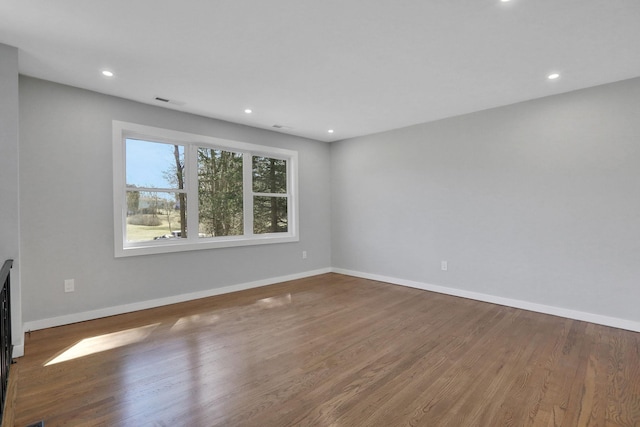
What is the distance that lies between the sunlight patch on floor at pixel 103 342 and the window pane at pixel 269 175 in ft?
8.57

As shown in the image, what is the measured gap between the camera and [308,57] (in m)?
2.65

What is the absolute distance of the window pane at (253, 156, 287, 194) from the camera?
5039 mm

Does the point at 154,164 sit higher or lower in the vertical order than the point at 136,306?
higher

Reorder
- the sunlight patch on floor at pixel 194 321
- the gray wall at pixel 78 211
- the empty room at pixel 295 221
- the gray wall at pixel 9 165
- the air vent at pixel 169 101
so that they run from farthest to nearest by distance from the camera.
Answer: the air vent at pixel 169 101 < the sunlight patch on floor at pixel 194 321 < the gray wall at pixel 78 211 < the gray wall at pixel 9 165 < the empty room at pixel 295 221

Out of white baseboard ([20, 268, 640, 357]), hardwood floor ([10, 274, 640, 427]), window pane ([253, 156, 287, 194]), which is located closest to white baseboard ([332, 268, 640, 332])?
white baseboard ([20, 268, 640, 357])

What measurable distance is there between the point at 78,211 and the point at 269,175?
2655 mm

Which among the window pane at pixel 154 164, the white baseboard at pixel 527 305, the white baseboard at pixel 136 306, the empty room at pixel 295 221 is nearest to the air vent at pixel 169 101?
the empty room at pixel 295 221

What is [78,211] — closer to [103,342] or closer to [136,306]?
[136,306]

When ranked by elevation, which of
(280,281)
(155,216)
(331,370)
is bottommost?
(331,370)

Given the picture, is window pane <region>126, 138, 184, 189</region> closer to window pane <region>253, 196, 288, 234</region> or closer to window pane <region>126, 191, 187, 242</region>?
window pane <region>126, 191, 187, 242</region>

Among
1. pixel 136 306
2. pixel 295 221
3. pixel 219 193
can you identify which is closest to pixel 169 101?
pixel 219 193

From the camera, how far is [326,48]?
8.21 feet

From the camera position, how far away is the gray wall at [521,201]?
10.3ft

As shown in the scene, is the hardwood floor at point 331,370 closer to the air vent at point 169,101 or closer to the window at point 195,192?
the window at point 195,192
